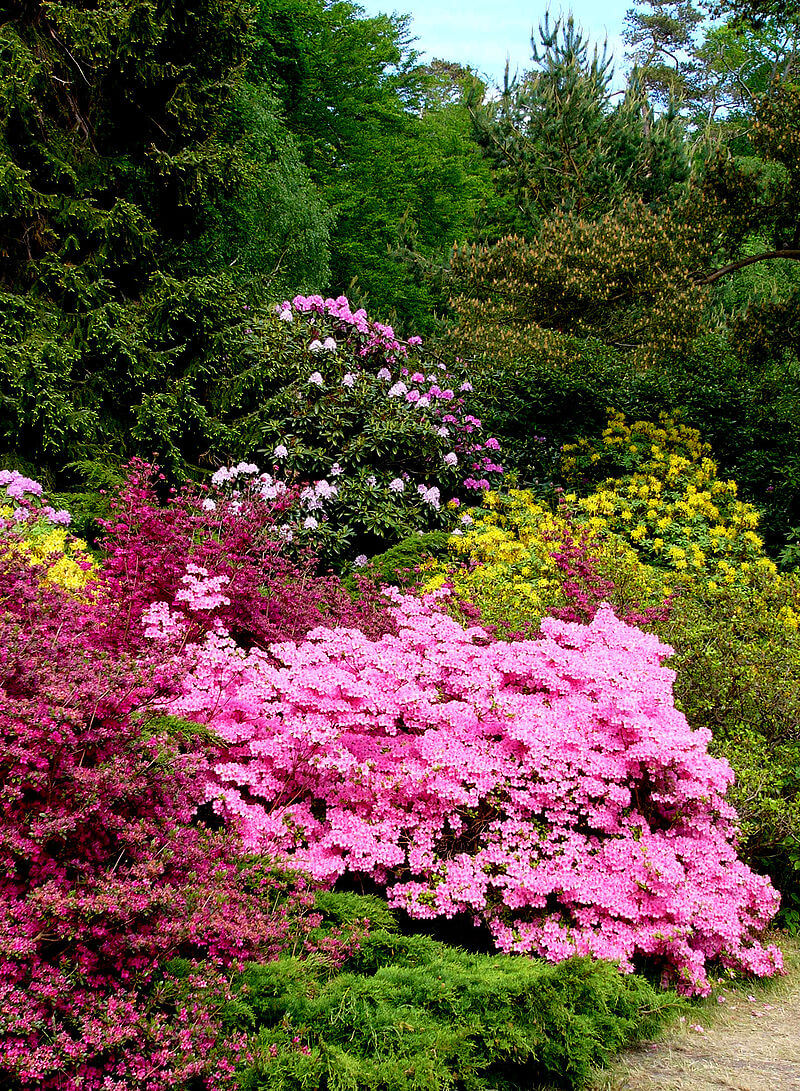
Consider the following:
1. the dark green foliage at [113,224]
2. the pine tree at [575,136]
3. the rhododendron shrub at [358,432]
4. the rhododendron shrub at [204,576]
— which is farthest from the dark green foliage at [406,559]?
the pine tree at [575,136]

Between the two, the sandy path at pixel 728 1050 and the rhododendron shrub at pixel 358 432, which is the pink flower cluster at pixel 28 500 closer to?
the rhododendron shrub at pixel 358 432

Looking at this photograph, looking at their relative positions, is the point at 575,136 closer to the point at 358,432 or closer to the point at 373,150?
the point at 373,150

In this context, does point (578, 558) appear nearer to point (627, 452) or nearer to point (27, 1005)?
point (27, 1005)

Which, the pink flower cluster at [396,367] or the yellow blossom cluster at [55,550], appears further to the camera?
the pink flower cluster at [396,367]

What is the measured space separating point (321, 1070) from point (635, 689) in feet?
6.13

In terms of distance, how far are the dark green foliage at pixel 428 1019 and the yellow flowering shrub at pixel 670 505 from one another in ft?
11.9

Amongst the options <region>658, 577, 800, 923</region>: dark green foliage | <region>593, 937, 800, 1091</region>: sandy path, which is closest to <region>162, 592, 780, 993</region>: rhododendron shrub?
<region>593, 937, 800, 1091</region>: sandy path

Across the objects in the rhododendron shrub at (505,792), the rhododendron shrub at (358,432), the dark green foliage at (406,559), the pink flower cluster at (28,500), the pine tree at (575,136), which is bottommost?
the rhododendron shrub at (505,792)

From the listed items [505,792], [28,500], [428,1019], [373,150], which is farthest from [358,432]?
[373,150]

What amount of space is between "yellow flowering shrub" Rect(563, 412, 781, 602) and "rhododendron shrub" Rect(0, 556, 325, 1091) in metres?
4.21

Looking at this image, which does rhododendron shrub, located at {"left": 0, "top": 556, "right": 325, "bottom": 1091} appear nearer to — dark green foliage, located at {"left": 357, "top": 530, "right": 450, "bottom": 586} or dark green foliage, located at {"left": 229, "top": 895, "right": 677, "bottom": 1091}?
dark green foliage, located at {"left": 229, "top": 895, "right": 677, "bottom": 1091}

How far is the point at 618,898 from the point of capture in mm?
2969

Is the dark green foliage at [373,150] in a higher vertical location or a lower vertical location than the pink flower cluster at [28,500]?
higher

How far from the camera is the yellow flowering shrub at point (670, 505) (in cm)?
671
